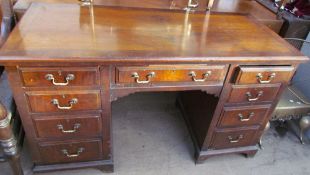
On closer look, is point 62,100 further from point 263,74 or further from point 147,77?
point 263,74

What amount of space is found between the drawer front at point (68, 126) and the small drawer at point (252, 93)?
67 cm

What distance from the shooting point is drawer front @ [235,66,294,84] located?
1117mm

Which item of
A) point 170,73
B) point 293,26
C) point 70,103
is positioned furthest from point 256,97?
point 70,103

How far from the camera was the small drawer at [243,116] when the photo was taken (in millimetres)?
1290

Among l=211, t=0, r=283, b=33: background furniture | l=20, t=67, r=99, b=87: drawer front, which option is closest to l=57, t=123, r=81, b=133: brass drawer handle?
l=20, t=67, r=99, b=87: drawer front

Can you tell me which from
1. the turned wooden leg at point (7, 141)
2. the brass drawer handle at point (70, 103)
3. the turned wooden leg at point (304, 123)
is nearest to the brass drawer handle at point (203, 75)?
the brass drawer handle at point (70, 103)

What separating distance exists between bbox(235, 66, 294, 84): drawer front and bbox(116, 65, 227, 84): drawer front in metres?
0.09

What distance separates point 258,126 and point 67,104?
3.44ft

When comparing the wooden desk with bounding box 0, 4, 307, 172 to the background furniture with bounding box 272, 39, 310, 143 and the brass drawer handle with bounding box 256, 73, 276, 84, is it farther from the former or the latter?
the background furniture with bounding box 272, 39, 310, 143

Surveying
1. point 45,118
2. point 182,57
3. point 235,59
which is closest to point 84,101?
point 45,118

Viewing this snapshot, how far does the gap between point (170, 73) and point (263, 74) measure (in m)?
0.45

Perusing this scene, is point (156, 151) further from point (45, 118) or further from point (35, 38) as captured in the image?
point (35, 38)

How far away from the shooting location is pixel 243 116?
133 centimetres

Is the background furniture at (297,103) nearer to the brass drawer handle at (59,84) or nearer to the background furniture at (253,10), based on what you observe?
the background furniture at (253,10)
